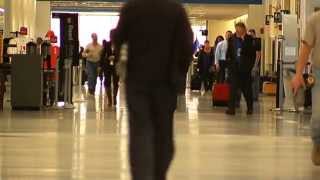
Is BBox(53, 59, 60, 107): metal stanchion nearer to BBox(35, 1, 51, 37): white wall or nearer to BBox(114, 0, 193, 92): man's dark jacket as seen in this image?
BBox(114, 0, 193, 92): man's dark jacket

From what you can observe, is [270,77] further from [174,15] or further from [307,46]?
[174,15]

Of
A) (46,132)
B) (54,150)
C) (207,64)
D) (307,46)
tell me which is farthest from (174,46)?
(207,64)

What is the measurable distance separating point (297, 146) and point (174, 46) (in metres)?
5.17

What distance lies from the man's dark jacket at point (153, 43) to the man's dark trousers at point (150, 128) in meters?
0.08

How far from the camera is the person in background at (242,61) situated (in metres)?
16.5

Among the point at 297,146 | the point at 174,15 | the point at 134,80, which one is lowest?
the point at 297,146

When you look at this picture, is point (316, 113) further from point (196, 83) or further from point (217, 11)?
point (217, 11)

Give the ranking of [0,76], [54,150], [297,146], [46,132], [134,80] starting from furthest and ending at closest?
1. [0,76]
2. [46,132]
3. [297,146]
4. [54,150]
5. [134,80]

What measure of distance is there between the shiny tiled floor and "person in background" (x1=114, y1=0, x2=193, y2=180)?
1814 millimetres

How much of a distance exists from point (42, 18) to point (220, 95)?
1872cm

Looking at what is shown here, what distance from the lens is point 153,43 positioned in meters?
5.66

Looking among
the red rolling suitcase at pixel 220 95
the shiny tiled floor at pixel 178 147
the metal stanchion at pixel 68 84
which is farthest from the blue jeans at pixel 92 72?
the shiny tiled floor at pixel 178 147

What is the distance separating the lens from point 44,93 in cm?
1703

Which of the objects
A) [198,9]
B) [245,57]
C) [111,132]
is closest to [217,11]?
[198,9]
